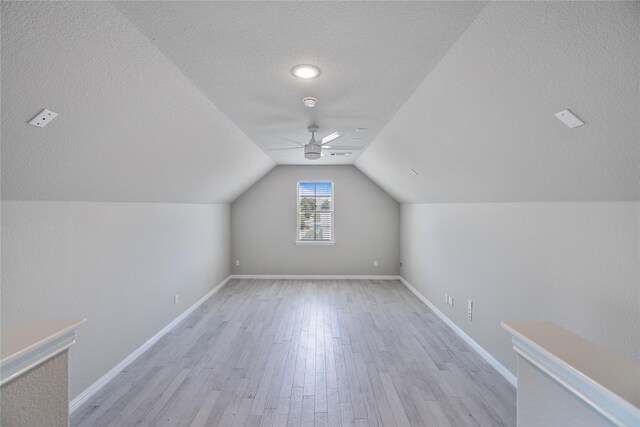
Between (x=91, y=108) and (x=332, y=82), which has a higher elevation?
(x=332, y=82)

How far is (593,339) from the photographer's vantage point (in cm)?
190

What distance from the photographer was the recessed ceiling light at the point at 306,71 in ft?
6.18

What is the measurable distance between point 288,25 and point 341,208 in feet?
16.7

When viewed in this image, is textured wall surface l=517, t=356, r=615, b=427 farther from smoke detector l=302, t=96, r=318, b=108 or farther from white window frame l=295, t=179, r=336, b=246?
white window frame l=295, t=179, r=336, b=246

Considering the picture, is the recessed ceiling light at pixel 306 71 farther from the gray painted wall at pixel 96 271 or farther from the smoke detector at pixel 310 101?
the gray painted wall at pixel 96 271

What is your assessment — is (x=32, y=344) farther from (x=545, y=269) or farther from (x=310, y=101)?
(x=545, y=269)

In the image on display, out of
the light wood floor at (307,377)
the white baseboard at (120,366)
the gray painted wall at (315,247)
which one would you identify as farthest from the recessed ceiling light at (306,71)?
the gray painted wall at (315,247)

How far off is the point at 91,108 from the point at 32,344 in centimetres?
134

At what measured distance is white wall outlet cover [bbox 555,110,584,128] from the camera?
145 centimetres

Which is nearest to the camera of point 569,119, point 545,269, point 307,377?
point 569,119

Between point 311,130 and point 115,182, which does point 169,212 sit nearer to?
point 115,182

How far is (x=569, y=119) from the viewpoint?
1474mm

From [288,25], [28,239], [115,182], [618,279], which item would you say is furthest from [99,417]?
[618,279]

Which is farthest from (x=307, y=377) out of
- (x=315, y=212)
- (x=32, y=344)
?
(x=315, y=212)
